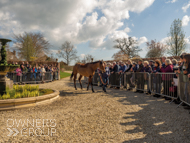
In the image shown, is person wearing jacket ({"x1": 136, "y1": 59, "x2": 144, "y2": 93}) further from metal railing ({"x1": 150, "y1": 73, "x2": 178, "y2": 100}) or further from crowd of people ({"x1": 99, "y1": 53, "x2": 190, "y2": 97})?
metal railing ({"x1": 150, "y1": 73, "x2": 178, "y2": 100})

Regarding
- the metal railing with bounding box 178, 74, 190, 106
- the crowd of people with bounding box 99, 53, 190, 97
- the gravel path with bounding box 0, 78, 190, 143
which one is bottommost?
the gravel path with bounding box 0, 78, 190, 143

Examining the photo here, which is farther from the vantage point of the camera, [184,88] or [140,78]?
[140,78]

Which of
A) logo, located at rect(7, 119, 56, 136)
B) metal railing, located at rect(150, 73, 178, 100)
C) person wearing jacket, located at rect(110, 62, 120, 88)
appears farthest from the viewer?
person wearing jacket, located at rect(110, 62, 120, 88)

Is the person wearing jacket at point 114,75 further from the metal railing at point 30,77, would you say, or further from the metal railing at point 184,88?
the metal railing at point 30,77

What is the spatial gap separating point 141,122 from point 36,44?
33.3 m

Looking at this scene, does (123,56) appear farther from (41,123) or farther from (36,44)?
(41,123)

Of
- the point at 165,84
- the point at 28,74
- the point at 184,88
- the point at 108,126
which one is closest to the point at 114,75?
the point at 165,84

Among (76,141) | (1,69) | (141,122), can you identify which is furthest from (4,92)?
(141,122)

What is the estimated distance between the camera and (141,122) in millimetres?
3436

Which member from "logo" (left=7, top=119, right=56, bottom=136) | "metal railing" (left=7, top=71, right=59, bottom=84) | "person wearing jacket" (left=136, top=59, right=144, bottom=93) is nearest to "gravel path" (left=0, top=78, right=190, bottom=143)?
"logo" (left=7, top=119, right=56, bottom=136)

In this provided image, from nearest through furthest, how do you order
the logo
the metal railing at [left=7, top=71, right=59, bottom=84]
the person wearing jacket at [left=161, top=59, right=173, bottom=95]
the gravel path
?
the gravel path, the logo, the person wearing jacket at [left=161, top=59, right=173, bottom=95], the metal railing at [left=7, top=71, right=59, bottom=84]

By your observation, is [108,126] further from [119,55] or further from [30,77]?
[119,55]

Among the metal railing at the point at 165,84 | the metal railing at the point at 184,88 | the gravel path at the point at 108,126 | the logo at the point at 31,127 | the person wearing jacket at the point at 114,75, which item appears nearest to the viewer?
the gravel path at the point at 108,126

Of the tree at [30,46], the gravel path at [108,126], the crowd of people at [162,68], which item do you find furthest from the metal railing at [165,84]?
the tree at [30,46]
